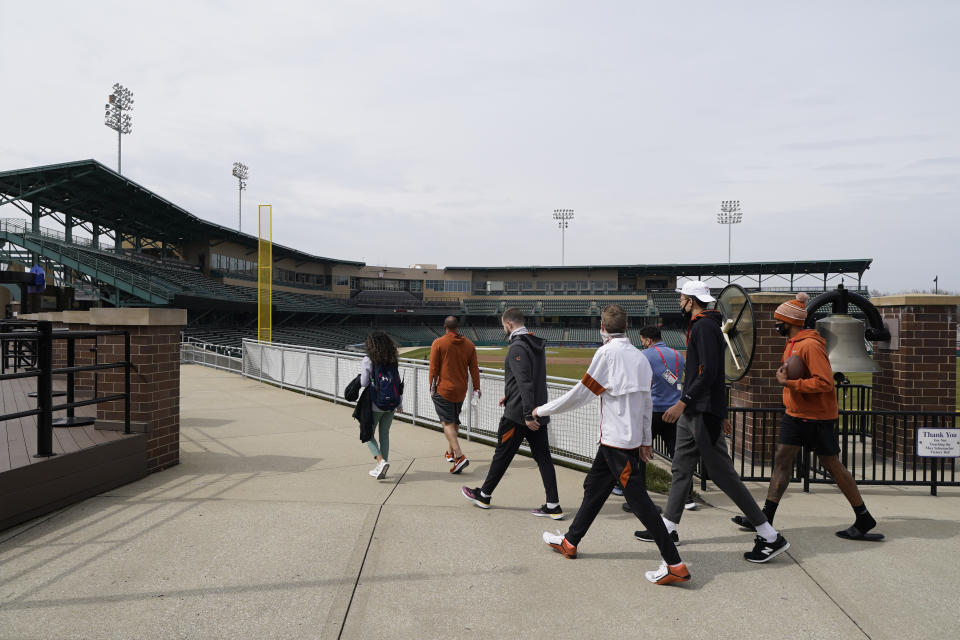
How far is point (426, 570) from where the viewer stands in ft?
11.6

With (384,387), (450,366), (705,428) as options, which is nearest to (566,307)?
(450,366)

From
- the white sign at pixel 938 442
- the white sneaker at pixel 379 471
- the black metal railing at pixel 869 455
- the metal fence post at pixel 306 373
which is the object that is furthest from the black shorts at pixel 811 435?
the metal fence post at pixel 306 373

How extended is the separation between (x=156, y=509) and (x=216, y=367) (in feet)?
51.0

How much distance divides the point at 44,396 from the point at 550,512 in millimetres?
4380

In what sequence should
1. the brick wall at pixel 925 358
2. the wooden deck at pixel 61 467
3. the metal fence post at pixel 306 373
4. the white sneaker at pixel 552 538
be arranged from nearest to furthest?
the white sneaker at pixel 552 538 → the wooden deck at pixel 61 467 → the brick wall at pixel 925 358 → the metal fence post at pixel 306 373

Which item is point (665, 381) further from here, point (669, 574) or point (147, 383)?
point (147, 383)

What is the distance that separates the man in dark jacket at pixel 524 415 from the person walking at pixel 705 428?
89 cm

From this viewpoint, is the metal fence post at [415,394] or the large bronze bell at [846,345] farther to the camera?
the metal fence post at [415,394]

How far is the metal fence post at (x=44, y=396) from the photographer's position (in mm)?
4355

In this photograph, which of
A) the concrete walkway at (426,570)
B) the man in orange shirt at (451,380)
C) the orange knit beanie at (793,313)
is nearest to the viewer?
the concrete walkway at (426,570)

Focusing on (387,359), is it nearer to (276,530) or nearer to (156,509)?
(276,530)

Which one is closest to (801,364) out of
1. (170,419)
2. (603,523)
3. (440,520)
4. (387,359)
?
(603,523)

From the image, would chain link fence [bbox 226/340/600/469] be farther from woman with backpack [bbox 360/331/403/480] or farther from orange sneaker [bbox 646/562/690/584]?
orange sneaker [bbox 646/562/690/584]

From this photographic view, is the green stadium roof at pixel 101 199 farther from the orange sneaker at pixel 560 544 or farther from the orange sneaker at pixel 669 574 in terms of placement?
the orange sneaker at pixel 669 574
